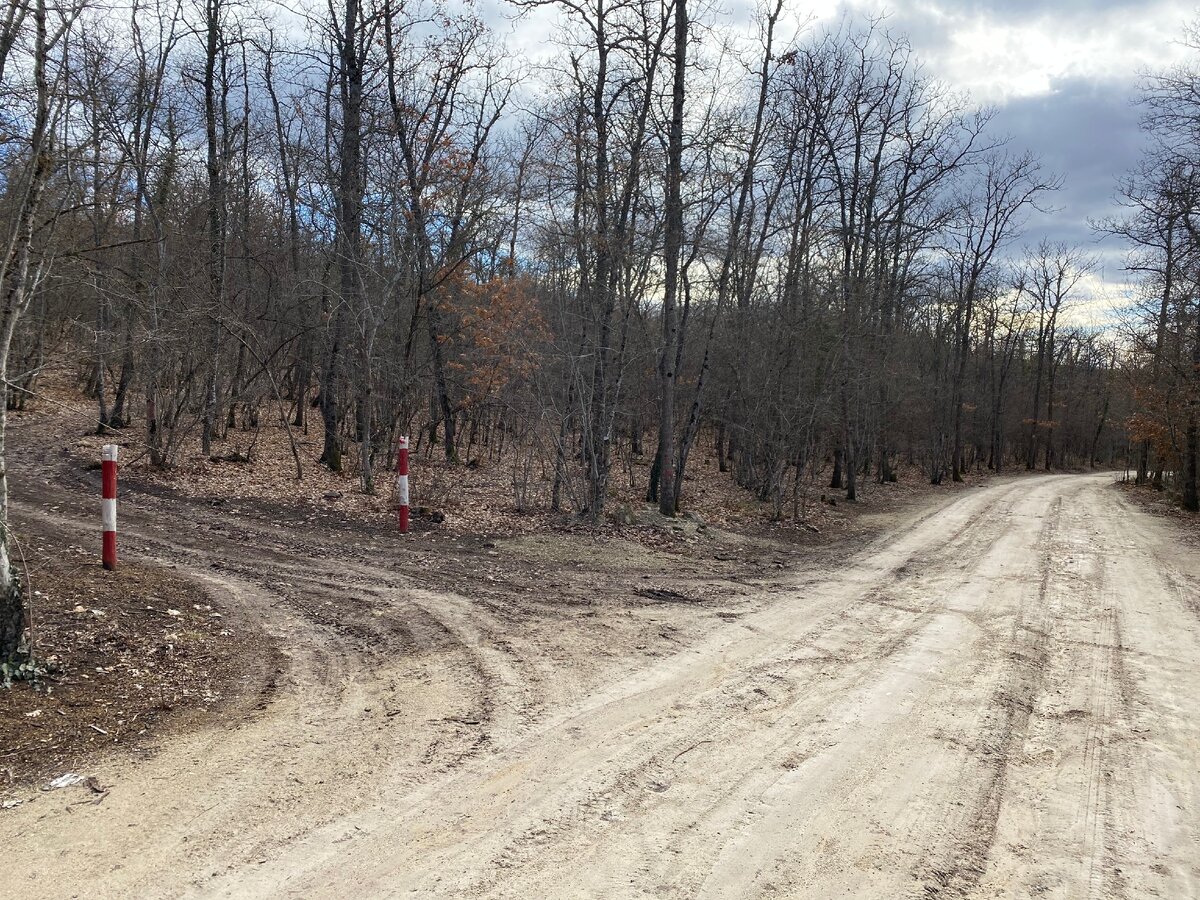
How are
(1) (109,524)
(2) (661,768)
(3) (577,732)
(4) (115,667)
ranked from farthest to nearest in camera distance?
(1) (109,524), (4) (115,667), (3) (577,732), (2) (661,768)

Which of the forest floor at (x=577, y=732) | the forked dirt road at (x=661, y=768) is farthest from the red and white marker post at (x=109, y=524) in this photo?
the forked dirt road at (x=661, y=768)

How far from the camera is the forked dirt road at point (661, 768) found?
2.84m

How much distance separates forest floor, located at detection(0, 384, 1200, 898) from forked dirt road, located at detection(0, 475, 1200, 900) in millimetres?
19

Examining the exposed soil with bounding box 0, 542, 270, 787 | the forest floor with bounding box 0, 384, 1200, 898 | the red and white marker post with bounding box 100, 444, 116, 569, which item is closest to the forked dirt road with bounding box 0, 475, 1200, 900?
the forest floor with bounding box 0, 384, 1200, 898

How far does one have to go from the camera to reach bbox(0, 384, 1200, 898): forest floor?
290 cm

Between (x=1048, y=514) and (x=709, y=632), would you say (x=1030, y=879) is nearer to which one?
(x=709, y=632)

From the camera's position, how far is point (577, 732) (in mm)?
4121

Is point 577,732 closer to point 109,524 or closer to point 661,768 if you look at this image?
point 661,768

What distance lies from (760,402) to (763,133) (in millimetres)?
6022

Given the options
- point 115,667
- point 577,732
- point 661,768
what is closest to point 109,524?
point 115,667

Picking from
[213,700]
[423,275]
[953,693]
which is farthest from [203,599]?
[423,275]

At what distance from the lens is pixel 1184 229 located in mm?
17344

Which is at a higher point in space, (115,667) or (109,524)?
(109,524)

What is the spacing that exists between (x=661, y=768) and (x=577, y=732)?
1.98 feet
